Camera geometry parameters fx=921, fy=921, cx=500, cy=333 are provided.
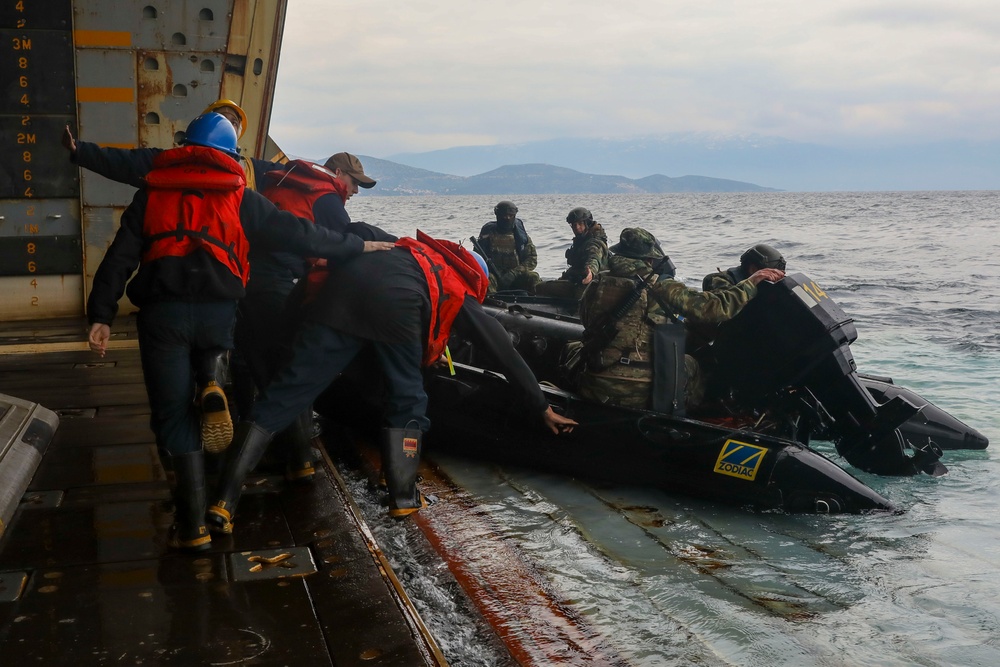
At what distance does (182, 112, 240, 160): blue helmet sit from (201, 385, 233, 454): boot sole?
0.90 metres

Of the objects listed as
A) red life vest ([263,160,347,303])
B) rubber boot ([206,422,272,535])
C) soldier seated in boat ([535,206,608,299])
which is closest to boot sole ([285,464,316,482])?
rubber boot ([206,422,272,535])

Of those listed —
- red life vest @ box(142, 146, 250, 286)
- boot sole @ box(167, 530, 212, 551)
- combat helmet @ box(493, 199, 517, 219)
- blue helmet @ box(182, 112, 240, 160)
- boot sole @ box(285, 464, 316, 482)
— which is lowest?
boot sole @ box(285, 464, 316, 482)

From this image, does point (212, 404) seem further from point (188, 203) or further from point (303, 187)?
point (303, 187)

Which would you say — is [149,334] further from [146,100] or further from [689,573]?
[146,100]

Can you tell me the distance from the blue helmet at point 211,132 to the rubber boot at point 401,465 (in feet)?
4.33

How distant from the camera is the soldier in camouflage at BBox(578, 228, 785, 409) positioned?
17.1 ft

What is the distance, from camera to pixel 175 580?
9.98 ft

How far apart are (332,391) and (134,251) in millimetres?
2850

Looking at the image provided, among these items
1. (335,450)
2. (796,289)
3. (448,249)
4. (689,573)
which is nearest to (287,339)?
(448,249)

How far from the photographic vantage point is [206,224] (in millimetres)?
3227

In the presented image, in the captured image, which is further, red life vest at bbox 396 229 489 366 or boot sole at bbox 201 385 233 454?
red life vest at bbox 396 229 489 366

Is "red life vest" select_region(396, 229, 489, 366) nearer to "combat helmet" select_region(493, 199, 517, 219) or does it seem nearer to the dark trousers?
the dark trousers

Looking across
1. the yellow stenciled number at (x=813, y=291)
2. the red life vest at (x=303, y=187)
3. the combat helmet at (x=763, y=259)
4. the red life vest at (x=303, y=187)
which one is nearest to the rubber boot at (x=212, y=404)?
the red life vest at (x=303, y=187)

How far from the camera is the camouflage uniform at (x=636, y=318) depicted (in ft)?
17.1
